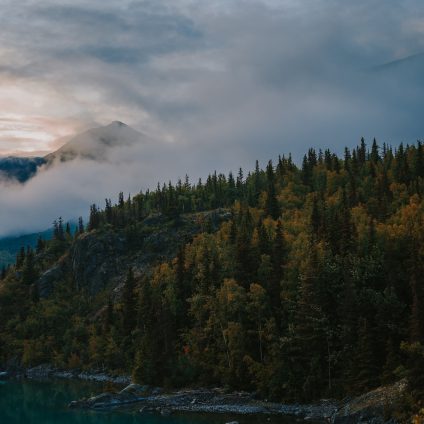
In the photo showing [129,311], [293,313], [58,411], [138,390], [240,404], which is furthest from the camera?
[129,311]

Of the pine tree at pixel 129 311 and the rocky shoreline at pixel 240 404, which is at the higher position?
the pine tree at pixel 129 311

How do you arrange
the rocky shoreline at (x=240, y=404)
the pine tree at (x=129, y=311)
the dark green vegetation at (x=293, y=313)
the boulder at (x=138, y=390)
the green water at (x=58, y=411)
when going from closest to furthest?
the rocky shoreline at (x=240, y=404), the green water at (x=58, y=411), the dark green vegetation at (x=293, y=313), the boulder at (x=138, y=390), the pine tree at (x=129, y=311)

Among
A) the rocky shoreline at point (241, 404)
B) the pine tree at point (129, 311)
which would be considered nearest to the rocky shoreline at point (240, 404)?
the rocky shoreline at point (241, 404)

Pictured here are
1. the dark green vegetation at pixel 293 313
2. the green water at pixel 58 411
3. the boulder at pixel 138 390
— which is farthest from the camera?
the boulder at pixel 138 390

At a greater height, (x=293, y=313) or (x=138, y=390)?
(x=293, y=313)

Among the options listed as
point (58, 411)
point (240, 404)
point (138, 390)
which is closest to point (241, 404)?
point (240, 404)

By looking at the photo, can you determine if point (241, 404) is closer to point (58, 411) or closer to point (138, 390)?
point (138, 390)

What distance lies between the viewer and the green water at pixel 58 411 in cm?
7794

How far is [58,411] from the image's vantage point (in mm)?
93438

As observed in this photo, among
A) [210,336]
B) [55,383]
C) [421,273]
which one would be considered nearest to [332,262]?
[421,273]

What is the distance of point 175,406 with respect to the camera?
8756 centimetres

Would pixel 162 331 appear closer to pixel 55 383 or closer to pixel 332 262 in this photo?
pixel 332 262

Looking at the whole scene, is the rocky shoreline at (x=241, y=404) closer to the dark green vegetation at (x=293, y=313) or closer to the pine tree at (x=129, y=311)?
the dark green vegetation at (x=293, y=313)

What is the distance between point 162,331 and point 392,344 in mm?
45826
